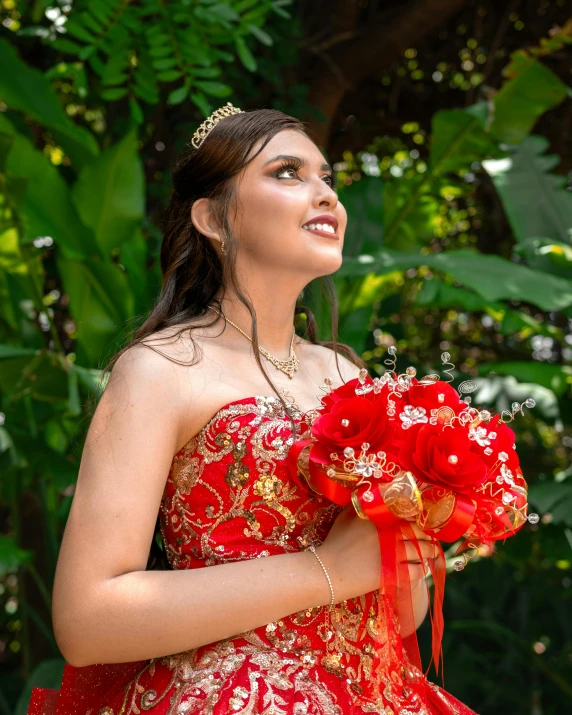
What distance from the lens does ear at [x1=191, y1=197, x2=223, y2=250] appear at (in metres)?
1.99

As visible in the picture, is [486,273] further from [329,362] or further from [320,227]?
[320,227]

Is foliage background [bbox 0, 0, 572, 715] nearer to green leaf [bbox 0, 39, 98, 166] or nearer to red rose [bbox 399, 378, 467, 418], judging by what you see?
green leaf [bbox 0, 39, 98, 166]

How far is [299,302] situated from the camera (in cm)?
246

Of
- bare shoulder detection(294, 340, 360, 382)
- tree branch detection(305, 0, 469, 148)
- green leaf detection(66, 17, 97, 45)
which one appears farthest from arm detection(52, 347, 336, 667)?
tree branch detection(305, 0, 469, 148)

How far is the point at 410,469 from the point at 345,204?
8.39 feet

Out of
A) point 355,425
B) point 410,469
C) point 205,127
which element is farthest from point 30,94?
point 410,469

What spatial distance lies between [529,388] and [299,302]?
65.2 inches

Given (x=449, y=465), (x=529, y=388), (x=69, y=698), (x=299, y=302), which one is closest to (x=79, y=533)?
(x=69, y=698)

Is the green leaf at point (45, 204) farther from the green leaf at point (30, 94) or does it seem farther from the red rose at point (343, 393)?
the red rose at point (343, 393)

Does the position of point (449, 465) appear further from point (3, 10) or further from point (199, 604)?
point (3, 10)

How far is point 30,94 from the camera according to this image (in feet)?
10.9

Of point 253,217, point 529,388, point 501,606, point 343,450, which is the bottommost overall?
point 501,606

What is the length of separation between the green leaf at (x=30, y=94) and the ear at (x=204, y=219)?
1.56 metres

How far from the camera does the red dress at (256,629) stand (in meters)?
1.56
